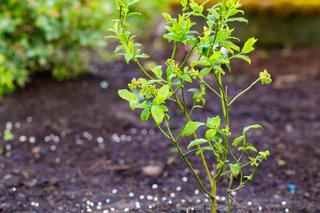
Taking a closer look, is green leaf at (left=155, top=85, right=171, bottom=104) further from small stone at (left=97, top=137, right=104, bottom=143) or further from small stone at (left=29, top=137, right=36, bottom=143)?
small stone at (left=29, top=137, right=36, bottom=143)

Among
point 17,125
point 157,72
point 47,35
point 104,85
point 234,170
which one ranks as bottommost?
point 234,170

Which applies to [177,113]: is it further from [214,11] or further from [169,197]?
[214,11]

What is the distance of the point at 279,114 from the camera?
413 centimetres

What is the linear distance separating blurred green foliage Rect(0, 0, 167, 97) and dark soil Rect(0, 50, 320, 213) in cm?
14

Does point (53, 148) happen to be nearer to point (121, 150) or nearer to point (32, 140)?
point (32, 140)

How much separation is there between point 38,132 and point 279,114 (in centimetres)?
164

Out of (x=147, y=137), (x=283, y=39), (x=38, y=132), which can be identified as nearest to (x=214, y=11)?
(x=147, y=137)

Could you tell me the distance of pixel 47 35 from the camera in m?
4.46

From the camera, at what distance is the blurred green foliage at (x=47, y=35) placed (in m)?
4.41

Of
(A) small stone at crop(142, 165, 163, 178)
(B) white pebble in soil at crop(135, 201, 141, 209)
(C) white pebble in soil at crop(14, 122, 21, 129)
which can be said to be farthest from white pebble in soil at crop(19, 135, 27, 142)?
(B) white pebble in soil at crop(135, 201, 141, 209)

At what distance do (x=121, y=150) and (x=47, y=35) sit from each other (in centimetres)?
136

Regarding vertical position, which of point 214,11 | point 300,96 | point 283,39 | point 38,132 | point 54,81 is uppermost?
point 283,39

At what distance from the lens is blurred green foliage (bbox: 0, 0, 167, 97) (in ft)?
14.5

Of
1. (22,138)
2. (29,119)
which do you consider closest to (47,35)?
(29,119)
